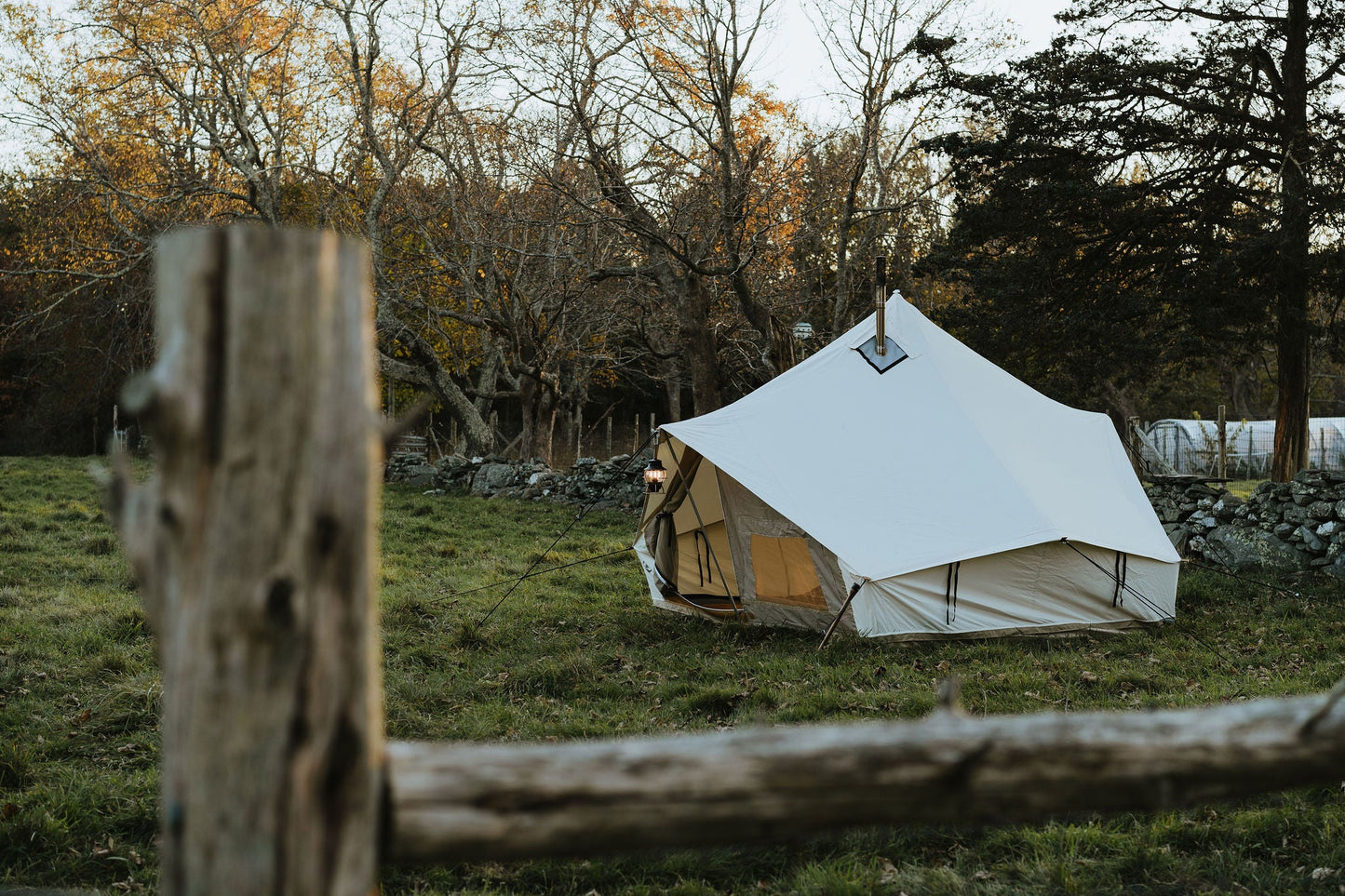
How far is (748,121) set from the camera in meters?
15.3

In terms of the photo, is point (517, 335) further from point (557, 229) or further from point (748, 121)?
point (748, 121)

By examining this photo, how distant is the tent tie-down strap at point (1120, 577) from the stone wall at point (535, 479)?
24.3 feet

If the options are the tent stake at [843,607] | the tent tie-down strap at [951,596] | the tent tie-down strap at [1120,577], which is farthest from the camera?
the tent tie-down strap at [1120,577]

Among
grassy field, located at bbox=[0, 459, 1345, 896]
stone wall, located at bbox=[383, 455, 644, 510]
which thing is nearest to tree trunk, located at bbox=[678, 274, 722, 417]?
stone wall, located at bbox=[383, 455, 644, 510]

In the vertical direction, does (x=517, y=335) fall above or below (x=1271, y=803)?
above

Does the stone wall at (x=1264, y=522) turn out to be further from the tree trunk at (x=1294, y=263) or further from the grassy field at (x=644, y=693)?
the tree trunk at (x=1294, y=263)

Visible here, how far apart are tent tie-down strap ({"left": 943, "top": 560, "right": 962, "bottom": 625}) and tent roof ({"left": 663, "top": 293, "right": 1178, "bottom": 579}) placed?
16 cm

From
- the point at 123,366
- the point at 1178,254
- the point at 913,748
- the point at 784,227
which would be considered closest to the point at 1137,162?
the point at 1178,254

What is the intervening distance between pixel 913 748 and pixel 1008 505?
6138mm

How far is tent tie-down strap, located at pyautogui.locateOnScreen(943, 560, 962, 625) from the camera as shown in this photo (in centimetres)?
689

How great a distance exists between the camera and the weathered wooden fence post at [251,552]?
119 centimetres

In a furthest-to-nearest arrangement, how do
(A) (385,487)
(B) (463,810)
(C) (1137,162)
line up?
1. (A) (385,487)
2. (C) (1137,162)
3. (B) (463,810)

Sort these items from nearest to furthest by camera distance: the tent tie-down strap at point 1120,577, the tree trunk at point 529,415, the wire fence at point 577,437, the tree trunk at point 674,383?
the tent tie-down strap at point 1120,577 → the tree trunk at point 529,415 → the tree trunk at point 674,383 → the wire fence at point 577,437

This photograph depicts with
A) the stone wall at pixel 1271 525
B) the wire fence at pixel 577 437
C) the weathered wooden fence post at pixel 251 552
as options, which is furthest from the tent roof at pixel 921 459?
the wire fence at pixel 577 437
